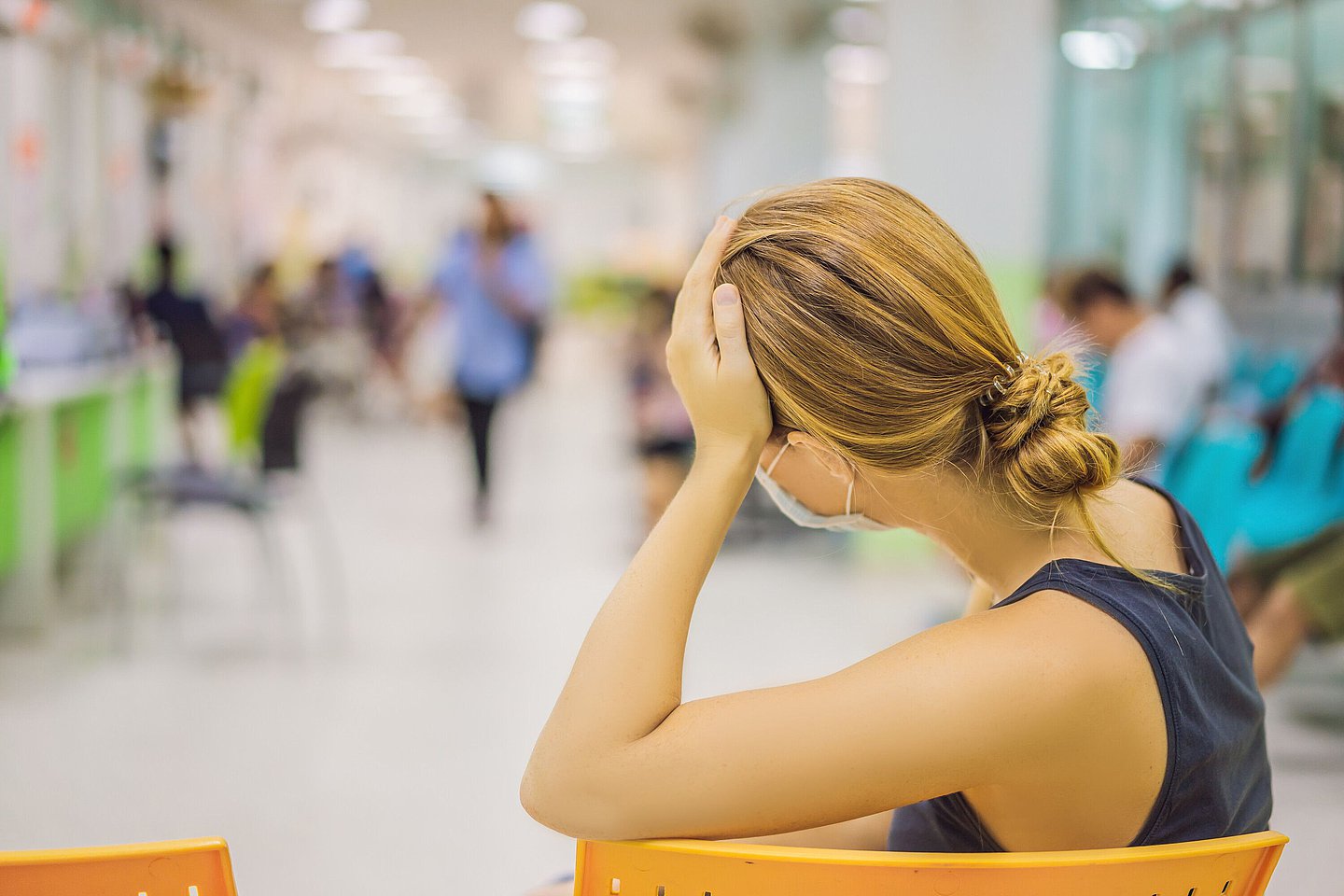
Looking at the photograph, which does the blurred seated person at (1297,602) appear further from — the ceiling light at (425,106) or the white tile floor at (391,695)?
the ceiling light at (425,106)

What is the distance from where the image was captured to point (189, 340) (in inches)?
270

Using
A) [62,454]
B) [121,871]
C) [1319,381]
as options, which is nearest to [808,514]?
[121,871]

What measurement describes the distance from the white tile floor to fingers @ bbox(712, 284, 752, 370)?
5.55ft

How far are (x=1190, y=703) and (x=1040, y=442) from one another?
23cm

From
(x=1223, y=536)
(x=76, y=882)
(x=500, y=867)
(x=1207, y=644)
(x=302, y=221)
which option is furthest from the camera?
(x=302, y=221)

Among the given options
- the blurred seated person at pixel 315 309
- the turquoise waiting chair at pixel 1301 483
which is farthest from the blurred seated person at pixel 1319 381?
the blurred seated person at pixel 315 309

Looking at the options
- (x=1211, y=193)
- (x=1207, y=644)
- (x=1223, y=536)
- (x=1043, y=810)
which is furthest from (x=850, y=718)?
(x=1211, y=193)

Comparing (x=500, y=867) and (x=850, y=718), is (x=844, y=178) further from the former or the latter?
(x=500, y=867)

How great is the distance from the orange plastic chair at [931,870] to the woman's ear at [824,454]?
13.6 inches

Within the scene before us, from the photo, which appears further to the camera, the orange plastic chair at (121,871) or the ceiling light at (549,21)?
the ceiling light at (549,21)

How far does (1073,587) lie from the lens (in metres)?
0.94

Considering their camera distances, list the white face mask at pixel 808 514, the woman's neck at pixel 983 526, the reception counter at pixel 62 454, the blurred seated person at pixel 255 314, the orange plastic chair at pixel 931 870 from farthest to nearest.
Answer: the blurred seated person at pixel 255 314 < the reception counter at pixel 62 454 < the white face mask at pixel 808 514 < the woman's neck at pixel 983 526 < the orange plastic chair at pixel 931 870

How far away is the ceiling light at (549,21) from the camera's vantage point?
413 inches

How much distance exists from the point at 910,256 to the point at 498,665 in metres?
3.08
